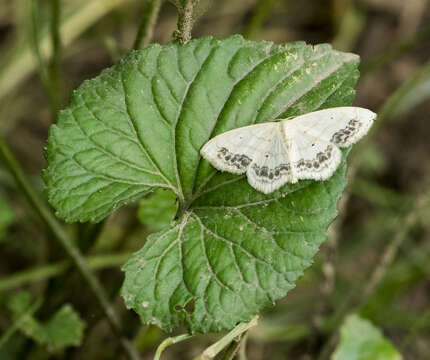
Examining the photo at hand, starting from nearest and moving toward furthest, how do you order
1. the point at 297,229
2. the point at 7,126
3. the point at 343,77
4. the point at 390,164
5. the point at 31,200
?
1. the point at 297,229
2. the point at 343,77
3. the point at 31,200
4. the point at 7,126
5. the point at 390,164

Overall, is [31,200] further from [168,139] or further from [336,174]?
[336,174]

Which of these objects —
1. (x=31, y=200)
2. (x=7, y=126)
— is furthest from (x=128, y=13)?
(x=31, y=200)

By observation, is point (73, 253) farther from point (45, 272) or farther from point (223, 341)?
point (223, 341)

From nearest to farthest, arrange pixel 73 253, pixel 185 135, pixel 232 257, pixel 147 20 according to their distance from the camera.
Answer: pixel 232 257 < pixel 185 135 < pixel 147 20 < pixel 73 253

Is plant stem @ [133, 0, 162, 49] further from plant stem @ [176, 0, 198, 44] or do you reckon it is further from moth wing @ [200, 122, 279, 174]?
moth wing @ [200, 122, 279, 174]

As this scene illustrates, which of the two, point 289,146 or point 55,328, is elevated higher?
point 289,146

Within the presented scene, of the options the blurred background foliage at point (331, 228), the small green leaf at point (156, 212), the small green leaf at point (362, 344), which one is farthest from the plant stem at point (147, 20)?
the small green leaf at point (362, 344)

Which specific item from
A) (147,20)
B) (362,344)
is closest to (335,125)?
(147,20)
